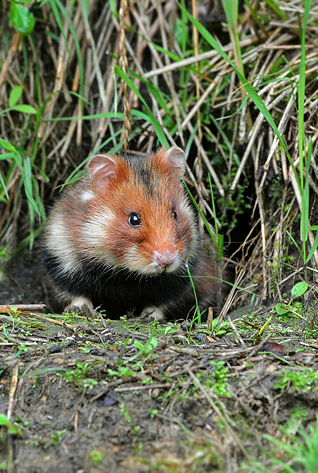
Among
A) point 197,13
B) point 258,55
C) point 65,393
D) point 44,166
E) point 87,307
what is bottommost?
point 87,307

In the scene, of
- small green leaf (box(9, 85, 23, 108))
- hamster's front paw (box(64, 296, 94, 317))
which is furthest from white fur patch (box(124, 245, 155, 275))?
small green leaf (box(9, 85, 23, 108))

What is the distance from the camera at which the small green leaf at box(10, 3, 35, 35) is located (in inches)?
186

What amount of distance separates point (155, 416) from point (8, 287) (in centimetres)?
347

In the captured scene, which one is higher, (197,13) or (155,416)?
(197,13)

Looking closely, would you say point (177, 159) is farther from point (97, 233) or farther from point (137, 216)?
point (97, 233)

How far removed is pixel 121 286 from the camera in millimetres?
4074

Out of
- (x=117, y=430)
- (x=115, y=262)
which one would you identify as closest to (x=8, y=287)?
(x=115, y=262)

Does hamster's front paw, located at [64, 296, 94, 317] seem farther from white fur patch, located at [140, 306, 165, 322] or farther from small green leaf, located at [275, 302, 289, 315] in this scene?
small green leaf, located at [275, 302, 289, 315]

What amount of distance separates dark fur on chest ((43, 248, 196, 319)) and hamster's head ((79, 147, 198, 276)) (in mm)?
234

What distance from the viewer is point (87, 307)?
4.07 metres

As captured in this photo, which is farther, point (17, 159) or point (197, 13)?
point (197, 13)

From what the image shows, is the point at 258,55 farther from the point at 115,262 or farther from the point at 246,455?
the point at 246,455

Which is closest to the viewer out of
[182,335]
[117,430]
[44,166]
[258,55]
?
[117,430]

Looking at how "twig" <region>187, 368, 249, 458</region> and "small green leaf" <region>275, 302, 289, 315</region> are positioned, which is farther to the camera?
"small green leaf" <region>275, 302, 289, 315</region>
